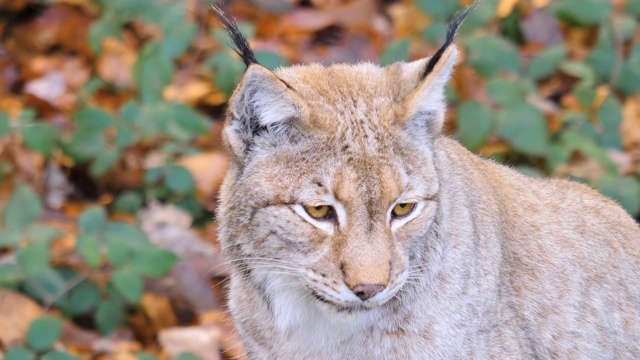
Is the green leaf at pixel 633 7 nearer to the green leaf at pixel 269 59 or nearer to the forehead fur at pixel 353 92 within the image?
the green leaf at pixel 269 59

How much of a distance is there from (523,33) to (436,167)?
4.10 meters

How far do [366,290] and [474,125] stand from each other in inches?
120

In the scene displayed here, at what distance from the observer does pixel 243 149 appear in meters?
4.22

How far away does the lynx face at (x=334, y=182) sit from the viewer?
3977 millimetres

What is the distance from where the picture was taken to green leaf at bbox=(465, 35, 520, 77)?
6898 mm

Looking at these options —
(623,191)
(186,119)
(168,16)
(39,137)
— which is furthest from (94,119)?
(623,191)

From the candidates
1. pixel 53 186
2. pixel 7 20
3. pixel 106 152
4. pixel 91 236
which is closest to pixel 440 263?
pixel 91 236

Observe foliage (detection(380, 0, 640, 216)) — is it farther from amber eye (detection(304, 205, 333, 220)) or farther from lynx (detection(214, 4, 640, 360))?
amber eye (detection(304, 205, 333, 220))

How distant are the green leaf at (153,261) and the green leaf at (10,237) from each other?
68 cm

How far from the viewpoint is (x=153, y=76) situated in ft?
22.5

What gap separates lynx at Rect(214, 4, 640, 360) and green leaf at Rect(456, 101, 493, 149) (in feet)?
6.30

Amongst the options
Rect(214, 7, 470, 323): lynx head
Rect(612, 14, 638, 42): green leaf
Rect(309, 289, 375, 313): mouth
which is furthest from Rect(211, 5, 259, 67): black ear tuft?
Rect(612, 14, 638, 42): green leaf

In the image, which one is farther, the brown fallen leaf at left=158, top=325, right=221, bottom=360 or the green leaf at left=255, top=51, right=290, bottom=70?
the green leaf at left=255, top=51, right=290, bottom=70

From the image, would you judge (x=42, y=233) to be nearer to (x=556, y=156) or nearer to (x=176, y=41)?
(x=176, y=41)
